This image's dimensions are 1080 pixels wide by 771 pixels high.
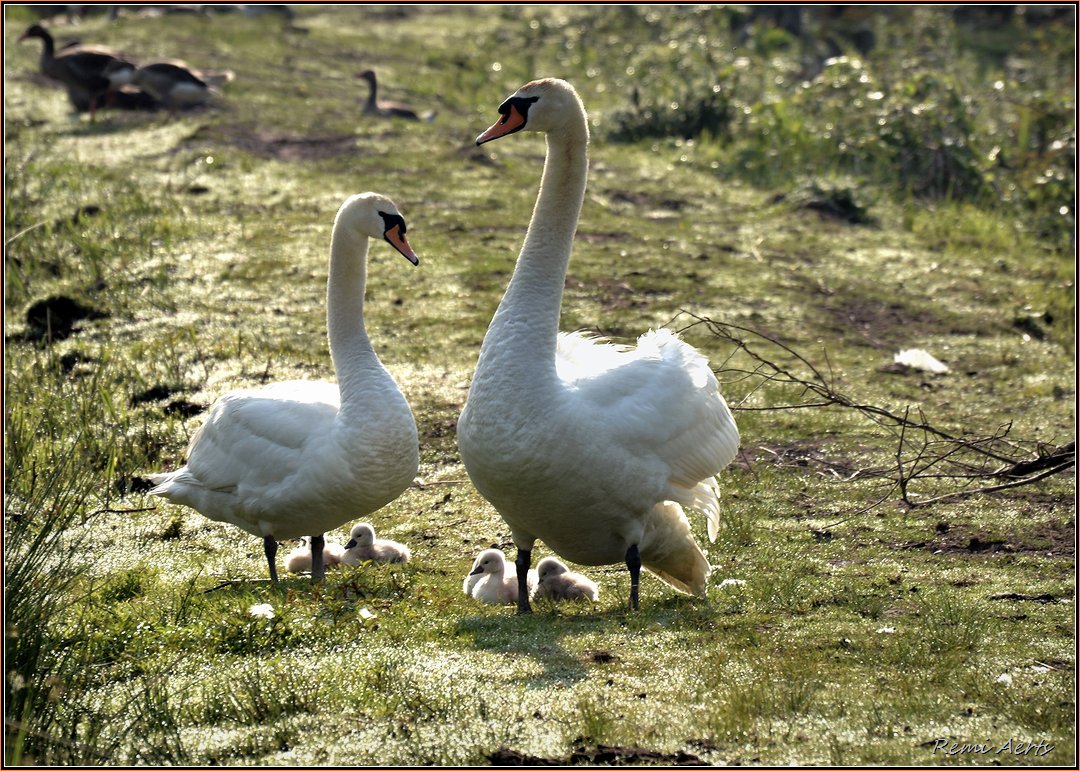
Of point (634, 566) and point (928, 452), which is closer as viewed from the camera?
point (634, 566)

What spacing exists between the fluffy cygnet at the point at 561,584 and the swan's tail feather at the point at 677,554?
13.3 inches

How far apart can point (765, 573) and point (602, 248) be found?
8.12 meters

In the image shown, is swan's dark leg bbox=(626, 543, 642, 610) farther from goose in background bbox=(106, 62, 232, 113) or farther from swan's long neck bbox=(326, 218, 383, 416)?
goose in background bbox=(106, 62, 232, 113)

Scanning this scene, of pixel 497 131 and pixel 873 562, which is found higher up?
pixel 497 131

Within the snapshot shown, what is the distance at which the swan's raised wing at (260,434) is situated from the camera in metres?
7.43

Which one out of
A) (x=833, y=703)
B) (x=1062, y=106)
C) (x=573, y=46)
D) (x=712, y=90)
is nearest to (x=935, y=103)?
(x=1062, y=106)

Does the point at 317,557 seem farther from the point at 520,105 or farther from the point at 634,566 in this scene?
the point at 520,105

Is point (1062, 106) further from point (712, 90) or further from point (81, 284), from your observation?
point (81, 284)

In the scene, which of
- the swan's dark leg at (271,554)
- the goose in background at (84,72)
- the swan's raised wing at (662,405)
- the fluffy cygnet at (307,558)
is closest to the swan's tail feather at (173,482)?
the swan's dark leg at (271,554)

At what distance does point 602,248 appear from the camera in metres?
15.2
